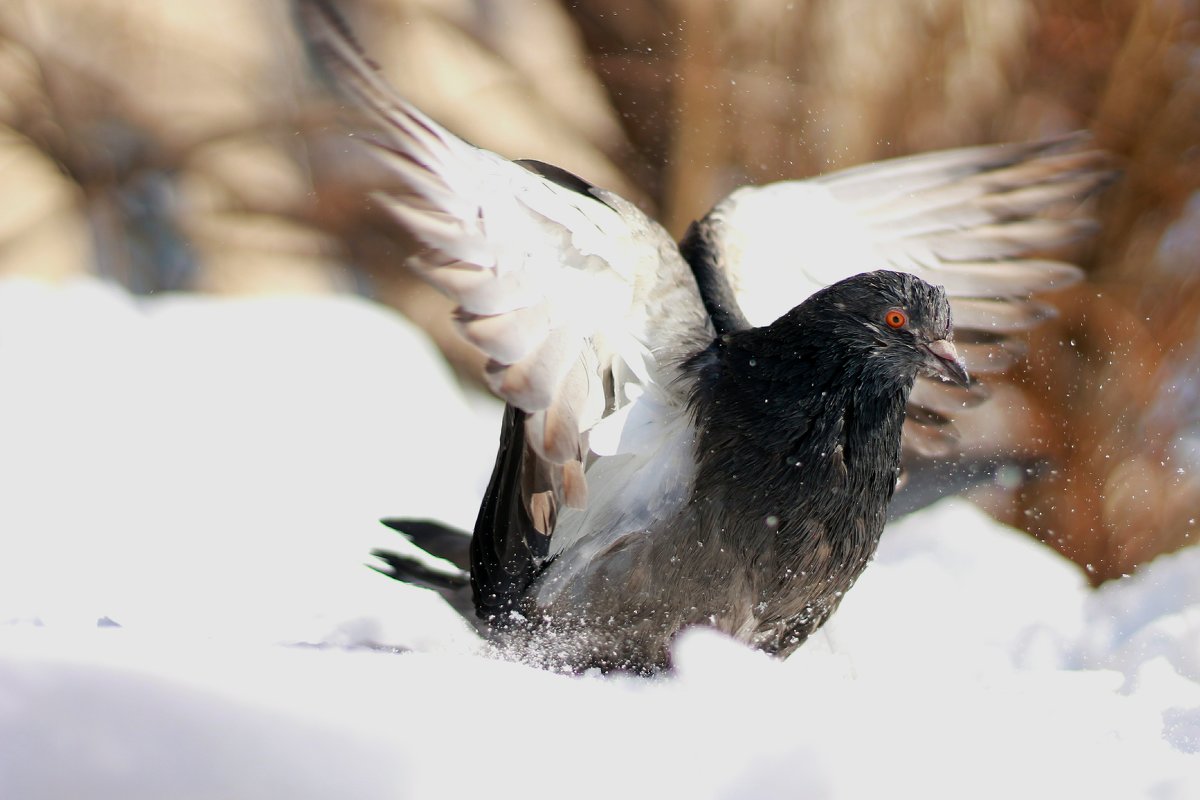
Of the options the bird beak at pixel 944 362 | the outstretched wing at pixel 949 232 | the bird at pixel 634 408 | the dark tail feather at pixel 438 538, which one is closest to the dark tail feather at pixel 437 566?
the dark tail feather at pixel 438 538

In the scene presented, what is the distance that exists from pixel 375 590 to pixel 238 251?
2.03 meters

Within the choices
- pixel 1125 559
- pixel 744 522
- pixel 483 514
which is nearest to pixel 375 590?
pixel 483 514

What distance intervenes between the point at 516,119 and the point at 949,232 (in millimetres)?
2165

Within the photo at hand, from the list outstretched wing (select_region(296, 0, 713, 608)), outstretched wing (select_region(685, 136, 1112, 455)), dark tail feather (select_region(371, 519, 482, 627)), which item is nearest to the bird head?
outstretched wing (select_region(296, 0, 713, 608))

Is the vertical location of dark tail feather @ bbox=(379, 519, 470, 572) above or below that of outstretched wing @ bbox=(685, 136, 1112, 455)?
below

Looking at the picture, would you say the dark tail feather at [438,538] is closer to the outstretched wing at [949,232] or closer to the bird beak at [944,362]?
the outstretched wing at [949,232]

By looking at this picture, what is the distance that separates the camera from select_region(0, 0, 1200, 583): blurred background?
11.3 ft

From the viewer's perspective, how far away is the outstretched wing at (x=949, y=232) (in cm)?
264

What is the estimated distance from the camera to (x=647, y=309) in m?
1.94

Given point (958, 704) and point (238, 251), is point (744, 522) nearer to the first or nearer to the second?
point (958, 704)

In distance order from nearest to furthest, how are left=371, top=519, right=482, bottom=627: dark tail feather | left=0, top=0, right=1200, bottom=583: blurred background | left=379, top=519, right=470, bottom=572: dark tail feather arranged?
left=371, top=519, right=482, bottom=627: dark tail feather
left=379, top=519, right=470, bottom=572: dark tail feather
left=0, top=0, right=1200, bottom=583: blurred background

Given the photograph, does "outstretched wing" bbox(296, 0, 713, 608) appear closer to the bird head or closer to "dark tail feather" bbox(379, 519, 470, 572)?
the bird head

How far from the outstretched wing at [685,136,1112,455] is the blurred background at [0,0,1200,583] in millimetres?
765

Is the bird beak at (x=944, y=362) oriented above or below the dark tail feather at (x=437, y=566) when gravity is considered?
above
